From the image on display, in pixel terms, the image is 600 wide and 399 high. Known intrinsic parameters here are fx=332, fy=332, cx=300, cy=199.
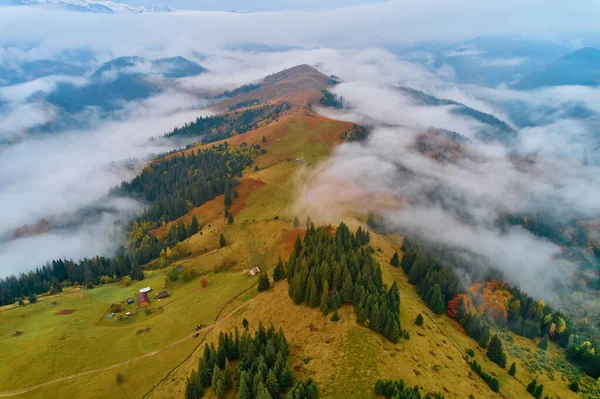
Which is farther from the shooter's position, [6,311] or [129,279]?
[129,279]

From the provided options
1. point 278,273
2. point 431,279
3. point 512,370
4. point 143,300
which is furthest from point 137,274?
point 512,370

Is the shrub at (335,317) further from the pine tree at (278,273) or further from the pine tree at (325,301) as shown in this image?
the pine tree at (278,273)

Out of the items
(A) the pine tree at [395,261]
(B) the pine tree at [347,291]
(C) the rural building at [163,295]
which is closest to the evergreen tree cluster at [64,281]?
(C) the rural building at [163,295]

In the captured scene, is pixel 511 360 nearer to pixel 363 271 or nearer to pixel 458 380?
pixel 458 380

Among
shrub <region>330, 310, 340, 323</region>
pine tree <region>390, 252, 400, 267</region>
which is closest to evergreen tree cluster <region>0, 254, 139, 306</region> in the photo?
shrub <region>330, 310, 340, 323</region>

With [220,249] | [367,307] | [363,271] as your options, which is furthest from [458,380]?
[220,249]

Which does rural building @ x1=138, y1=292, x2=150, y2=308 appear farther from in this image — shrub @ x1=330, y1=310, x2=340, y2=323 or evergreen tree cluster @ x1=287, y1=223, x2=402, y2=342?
shrub @ x1=330, y1=310, x2=340, y2=323

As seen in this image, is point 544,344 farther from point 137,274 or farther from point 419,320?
point 137,274
